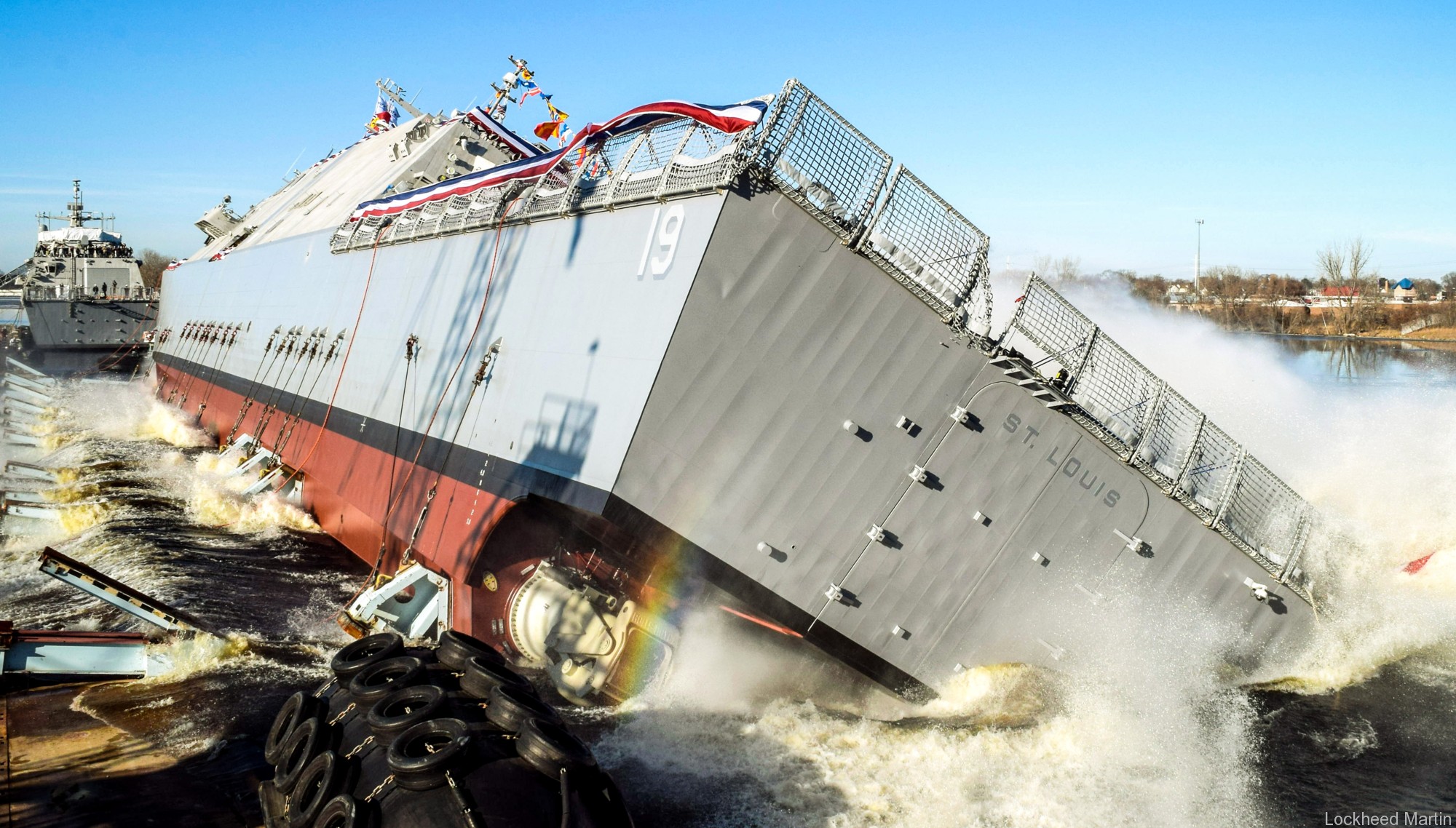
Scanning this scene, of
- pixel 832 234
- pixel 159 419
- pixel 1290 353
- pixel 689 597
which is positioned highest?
pixel 1290 353

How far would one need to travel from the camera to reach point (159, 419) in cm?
3934

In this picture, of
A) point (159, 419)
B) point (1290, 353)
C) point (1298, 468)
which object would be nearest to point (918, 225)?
point (1298, 468)

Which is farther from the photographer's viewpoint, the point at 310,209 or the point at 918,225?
the point at 310,209

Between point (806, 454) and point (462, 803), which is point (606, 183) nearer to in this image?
point (806, 454)

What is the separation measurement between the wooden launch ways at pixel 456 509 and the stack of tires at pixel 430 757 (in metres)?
3.50

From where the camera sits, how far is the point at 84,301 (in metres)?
62.8

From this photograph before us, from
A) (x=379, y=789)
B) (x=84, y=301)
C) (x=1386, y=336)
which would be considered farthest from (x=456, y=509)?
(x=1386, y=336)

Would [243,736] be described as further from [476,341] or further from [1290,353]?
[1290,353]

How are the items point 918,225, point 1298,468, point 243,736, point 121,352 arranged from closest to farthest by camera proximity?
point 243,736 → point 918,225 → point 1298,468 → point 121,352

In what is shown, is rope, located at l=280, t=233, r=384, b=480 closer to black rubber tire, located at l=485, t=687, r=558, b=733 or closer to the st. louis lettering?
black rubber tire, located at l=485, t=687, r=558, b=733

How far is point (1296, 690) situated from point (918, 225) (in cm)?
915

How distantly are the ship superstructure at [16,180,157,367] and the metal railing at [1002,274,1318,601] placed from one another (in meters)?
68.5

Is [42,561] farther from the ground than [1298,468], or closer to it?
closer to it

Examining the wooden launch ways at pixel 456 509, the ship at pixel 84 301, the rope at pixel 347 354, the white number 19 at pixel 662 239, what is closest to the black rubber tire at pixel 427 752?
the wooden launch ways at pixel 456 509
